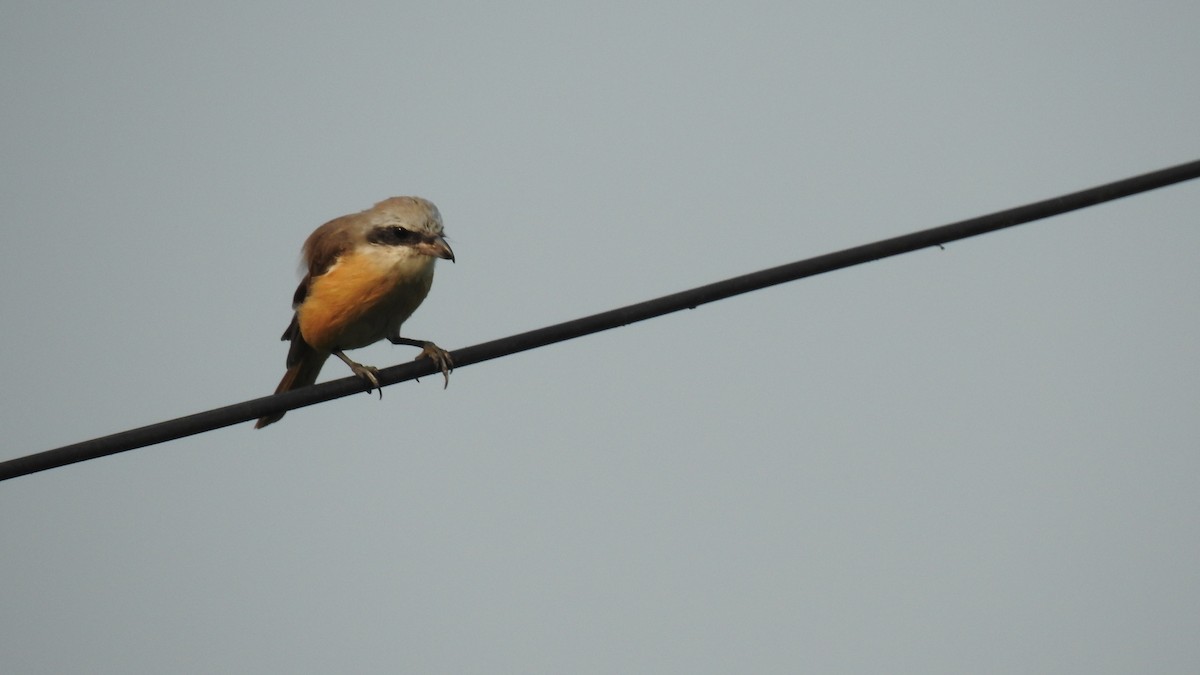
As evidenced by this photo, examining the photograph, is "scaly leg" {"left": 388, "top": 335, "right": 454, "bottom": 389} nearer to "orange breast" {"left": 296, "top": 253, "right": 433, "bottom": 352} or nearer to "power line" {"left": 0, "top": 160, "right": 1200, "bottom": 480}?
"orange breast" {"left": 296, "top": 253, "right": 433, "bottom": 352}

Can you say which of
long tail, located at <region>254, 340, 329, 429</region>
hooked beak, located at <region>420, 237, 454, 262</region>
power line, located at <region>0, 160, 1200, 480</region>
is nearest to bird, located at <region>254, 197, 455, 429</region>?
hooked beak, located at <region>420, 237, 454, 262</region>

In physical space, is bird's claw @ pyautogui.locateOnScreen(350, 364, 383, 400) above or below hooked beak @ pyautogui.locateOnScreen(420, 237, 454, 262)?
below

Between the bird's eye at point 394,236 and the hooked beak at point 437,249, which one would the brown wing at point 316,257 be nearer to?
the bird's eye at point 394,236

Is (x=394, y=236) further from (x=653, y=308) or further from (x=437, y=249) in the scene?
(x=653, y=308)

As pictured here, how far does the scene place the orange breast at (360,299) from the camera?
24.5 ft

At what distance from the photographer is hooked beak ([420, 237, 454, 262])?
293 inches

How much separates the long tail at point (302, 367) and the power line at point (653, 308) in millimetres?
3085

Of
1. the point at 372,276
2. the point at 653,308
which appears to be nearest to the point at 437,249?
the point at 372,276

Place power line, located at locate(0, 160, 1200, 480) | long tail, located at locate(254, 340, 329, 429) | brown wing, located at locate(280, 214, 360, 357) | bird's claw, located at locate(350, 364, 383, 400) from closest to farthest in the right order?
power line, located at locate(0, 160, 1200, 480)
bird's claw, located at locate(350, 364, 383, 400)
brown wing, located at locate(280, 214, 360, 357)
long tail, located at locate(254, 340, 329, 429)

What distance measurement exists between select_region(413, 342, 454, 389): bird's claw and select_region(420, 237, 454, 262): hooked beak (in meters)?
0.54

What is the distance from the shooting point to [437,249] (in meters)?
7.46

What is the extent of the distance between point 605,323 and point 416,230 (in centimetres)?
299

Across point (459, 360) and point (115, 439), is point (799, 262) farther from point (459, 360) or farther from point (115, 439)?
point (115, 439)

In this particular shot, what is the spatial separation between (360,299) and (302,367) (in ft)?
4.02
